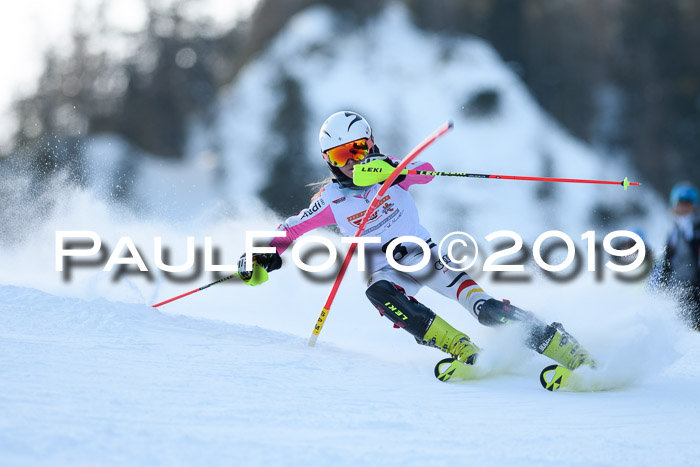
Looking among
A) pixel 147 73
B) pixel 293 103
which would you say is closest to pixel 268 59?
pixel 293 103

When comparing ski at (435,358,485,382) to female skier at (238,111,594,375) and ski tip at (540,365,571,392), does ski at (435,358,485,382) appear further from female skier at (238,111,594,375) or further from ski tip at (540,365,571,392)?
ski tip at (540,365,571,392)

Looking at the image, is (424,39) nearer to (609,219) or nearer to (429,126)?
(429,126)

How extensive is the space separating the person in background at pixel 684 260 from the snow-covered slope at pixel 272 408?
2294mm

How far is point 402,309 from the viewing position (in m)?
4.18

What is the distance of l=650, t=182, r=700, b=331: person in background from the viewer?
6523 millimetres

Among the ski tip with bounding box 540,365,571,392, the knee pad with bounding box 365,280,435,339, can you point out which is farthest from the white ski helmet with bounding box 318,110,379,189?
the ski tip with bounding box 540,365,571,392

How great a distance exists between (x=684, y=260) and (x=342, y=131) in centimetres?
359

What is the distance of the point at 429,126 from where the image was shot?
83.7 ft

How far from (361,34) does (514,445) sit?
26593mm

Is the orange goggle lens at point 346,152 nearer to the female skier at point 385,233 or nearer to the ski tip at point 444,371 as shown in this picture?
the female skier at point 385,233

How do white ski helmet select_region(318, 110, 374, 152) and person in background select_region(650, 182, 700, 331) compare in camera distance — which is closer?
white ski helmet select_region(318, 110, 374, 152)

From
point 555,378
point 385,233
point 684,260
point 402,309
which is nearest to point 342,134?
point 385,233

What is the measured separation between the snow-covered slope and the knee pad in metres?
0.24

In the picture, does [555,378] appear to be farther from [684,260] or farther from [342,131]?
[684,260]
